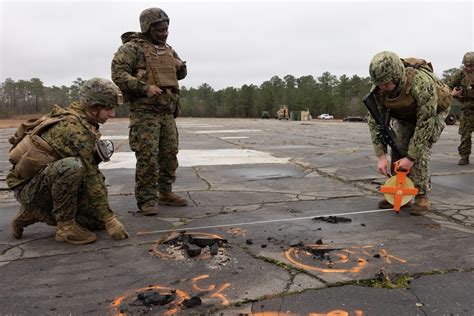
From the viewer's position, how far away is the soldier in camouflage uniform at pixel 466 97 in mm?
7273

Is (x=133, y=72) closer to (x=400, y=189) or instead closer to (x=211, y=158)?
(x=400, y=189)

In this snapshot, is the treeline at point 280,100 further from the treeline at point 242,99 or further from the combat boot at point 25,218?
the combat boot at point 25,218

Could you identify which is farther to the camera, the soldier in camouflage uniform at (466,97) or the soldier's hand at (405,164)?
the soldier in camouflage uniform at (466,97)

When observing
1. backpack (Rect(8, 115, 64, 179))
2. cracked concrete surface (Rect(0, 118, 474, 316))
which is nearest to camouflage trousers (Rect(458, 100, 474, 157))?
cracked concrete surface (Rect(0, 118, 474, 316))

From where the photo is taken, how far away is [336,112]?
82.9 m

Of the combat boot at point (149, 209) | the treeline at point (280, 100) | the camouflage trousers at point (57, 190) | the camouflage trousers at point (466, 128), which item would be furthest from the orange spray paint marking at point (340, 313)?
the treeline at point (280, 100)

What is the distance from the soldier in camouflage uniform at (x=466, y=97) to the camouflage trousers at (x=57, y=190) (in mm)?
6510

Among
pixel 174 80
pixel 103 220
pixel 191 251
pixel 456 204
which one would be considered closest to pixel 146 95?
pixel 174 80

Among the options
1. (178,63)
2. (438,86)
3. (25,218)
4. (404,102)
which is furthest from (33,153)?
(438,86)

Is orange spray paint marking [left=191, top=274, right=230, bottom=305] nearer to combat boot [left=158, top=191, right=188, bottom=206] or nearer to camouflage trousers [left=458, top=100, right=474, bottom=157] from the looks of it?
combat boot [left=158, top=191, right=188, bottom=206]

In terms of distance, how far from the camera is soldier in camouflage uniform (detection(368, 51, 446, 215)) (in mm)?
3982

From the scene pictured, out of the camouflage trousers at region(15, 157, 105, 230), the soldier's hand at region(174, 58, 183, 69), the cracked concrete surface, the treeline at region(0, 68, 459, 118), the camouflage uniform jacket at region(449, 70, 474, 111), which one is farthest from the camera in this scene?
the treeline at region(0, 68, 459, 118)

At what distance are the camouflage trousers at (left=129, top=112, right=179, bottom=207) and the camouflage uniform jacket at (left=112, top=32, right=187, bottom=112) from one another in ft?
0.41

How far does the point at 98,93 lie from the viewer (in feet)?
11.6
